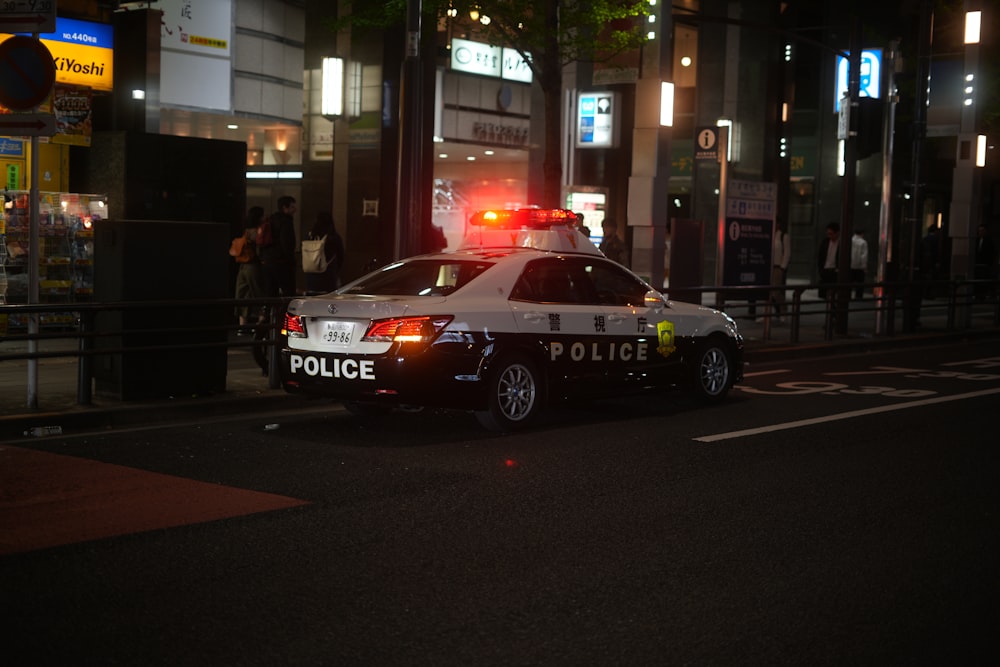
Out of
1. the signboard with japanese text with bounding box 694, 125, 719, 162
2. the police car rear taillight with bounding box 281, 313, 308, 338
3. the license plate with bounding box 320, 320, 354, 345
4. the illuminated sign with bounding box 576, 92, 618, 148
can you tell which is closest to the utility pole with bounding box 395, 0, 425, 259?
the police car rear taillight with bounding box 281, 313, 308, 338

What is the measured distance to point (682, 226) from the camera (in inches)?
710

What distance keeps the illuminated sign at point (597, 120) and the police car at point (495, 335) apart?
46.6ft

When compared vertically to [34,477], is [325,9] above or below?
above

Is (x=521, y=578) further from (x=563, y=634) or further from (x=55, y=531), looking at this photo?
(x=55, y=531)

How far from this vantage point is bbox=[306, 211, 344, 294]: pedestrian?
17.5m

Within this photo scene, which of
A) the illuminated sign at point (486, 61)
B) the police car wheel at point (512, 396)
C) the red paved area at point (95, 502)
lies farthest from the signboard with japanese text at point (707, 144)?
the red paved area at point (95, 502)

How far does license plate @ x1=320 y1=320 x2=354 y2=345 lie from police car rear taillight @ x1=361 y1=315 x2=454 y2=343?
0.24 m

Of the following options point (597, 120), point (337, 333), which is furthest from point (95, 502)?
point (597, 120)

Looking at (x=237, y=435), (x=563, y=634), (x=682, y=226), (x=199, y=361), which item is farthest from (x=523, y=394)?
(x=682, y=226)

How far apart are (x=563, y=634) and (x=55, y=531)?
3.08 meters

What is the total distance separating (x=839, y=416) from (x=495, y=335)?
361 cm

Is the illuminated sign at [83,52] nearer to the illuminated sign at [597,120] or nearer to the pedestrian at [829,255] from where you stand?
the illuminated sign at [597,120]

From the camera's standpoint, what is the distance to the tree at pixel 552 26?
18.7m

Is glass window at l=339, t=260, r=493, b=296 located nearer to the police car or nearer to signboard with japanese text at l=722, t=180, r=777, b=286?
the police car
